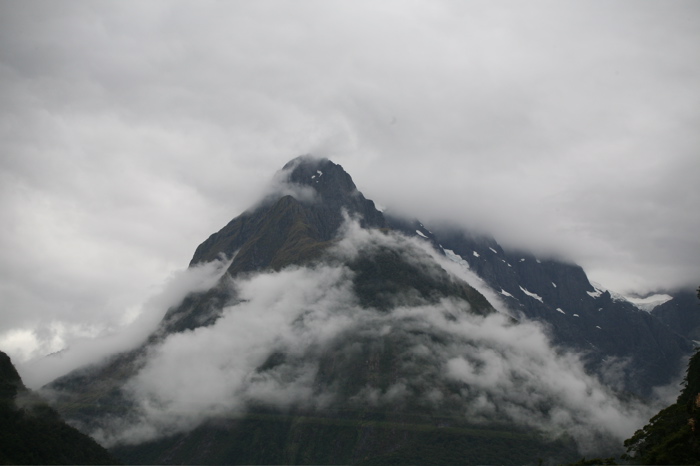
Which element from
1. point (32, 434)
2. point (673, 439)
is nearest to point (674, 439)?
point (673, 439)

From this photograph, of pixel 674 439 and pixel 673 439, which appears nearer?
pixel 674 439

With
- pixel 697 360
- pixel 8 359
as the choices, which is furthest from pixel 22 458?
pixel 697 360

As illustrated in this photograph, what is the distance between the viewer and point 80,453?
495ft

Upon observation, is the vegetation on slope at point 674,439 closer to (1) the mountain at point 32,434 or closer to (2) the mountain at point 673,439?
(2) the mountain at point 673,439

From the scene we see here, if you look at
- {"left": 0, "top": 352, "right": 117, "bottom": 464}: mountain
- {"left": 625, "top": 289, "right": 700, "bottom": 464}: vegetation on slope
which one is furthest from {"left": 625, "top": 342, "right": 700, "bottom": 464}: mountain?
{"left": 0, "top": 352, "right": 117, "bottom": 464}: mountain

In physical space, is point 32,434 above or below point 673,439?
below

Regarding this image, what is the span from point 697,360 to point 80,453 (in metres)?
143

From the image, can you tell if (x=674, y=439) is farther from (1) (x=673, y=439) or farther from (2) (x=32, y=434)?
(2) (x=32, y=434)

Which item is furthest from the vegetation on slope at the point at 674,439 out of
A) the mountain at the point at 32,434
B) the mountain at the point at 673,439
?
the mountain at the point at 32,434

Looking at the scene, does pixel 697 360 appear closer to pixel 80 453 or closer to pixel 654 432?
pixel 654 432

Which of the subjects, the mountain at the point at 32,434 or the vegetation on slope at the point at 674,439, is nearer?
the vegetation on slope at the point at 674,439

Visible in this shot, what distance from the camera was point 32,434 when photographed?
455ft

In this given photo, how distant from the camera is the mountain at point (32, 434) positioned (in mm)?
130250

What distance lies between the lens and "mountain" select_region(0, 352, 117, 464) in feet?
427
